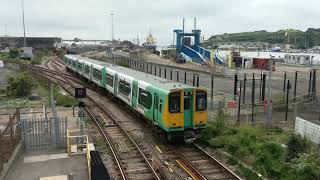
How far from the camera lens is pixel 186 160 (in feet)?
54.5

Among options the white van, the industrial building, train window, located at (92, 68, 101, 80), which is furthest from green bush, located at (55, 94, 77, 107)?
the industrial building

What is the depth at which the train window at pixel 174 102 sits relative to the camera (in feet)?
60.8

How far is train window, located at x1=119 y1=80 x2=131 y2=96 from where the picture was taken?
25781 mm

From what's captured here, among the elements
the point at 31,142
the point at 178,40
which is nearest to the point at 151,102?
the point at 31,142

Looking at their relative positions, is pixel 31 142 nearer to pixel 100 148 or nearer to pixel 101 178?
pixel 100 148

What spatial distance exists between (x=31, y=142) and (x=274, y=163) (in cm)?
970

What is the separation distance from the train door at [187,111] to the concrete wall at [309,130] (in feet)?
16.3

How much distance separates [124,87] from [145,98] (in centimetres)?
572

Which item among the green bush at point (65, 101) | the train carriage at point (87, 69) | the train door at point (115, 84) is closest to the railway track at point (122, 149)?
the train door at point (115, 84)

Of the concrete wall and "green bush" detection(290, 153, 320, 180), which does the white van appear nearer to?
the concrete wall

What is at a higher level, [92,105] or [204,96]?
[204,96]

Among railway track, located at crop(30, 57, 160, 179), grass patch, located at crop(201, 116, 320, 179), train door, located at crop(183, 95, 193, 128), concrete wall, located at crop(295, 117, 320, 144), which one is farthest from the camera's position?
train door, located at crop(183, 95, 193, 128)

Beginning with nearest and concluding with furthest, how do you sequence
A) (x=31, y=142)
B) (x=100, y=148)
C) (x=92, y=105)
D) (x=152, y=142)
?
1. (x=31, y=142)
2. (x=100, y=148)
3. (x=152, y=142)
4. (x=92, y=105)

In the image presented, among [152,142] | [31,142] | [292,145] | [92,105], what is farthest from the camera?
[92,105]
